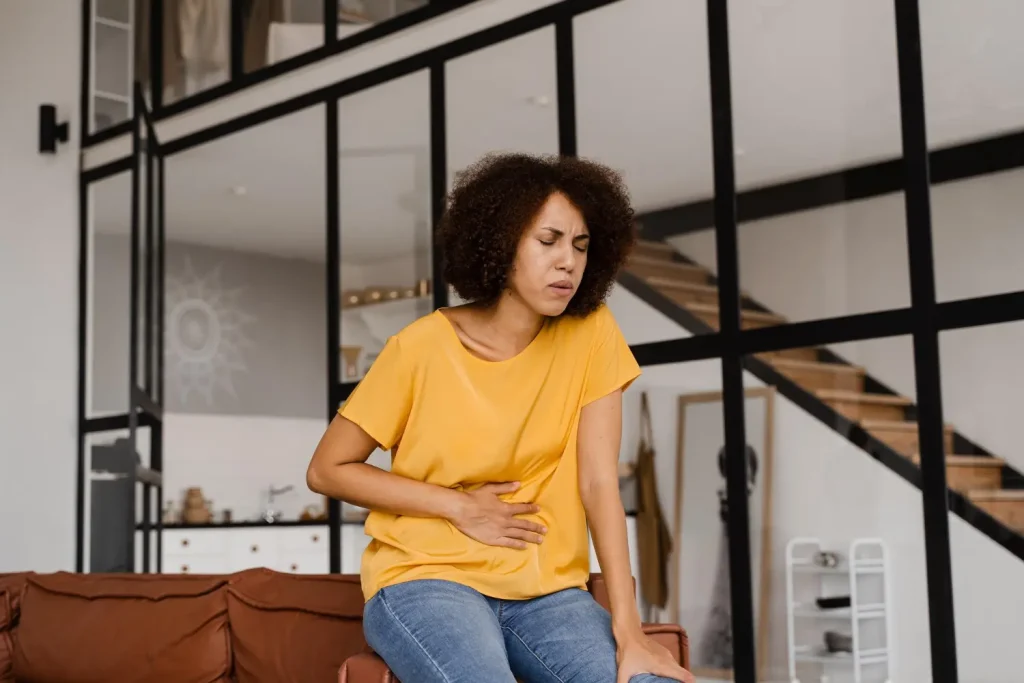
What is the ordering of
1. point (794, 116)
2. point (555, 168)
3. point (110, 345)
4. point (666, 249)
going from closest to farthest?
point (555, 168) < point (794, 116) < point (666, 249) < point (110, 345)

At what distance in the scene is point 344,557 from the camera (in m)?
4.51

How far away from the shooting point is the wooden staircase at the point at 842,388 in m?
2.83

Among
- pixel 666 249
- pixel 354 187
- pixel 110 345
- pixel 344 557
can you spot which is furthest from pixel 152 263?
pixel 666 249

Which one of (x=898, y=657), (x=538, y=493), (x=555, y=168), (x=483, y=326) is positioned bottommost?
Result: (x=898, y=657)

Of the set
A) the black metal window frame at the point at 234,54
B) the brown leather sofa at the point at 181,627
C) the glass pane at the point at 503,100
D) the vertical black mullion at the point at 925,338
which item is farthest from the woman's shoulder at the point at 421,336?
the black metal window frame at the point at 234,54

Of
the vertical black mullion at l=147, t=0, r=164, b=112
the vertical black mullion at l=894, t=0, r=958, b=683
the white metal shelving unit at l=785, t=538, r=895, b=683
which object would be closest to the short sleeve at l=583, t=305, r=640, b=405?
the vertical black mullion at l=894, t=0, r=958, b=683

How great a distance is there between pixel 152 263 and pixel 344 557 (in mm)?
1550

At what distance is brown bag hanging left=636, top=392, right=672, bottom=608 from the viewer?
3.51 metres

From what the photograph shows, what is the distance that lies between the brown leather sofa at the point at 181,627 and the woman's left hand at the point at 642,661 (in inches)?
17.8

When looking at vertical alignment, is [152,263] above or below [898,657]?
above

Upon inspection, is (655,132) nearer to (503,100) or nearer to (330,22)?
(503,100)

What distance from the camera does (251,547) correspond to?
21.1 feet

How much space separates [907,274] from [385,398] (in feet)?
5.47

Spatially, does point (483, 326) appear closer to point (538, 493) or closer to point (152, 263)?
point (538, 493)
